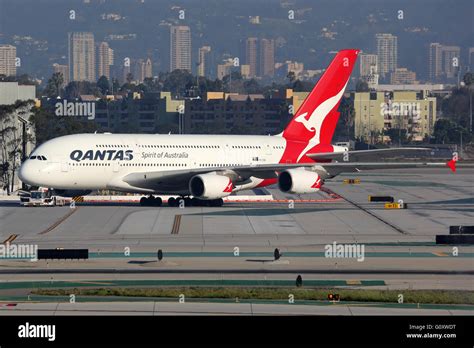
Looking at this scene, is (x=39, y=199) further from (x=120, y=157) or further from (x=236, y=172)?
(x=236, y=172)

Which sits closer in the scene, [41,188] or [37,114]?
[41,188]

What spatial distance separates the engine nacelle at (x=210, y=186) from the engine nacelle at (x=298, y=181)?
3.76 meters

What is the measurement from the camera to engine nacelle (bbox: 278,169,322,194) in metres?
77.2

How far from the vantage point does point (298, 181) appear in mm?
77188

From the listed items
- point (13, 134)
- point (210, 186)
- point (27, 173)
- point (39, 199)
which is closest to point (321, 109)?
point (210, 186)

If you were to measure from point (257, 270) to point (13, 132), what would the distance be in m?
66.5

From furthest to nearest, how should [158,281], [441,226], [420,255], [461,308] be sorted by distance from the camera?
[441,226] < [420,255] < [158,281] < [461,308]

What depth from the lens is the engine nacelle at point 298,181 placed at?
253ft

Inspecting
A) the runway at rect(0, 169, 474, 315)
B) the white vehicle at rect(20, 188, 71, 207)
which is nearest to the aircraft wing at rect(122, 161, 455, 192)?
the runway at rect(0, 169, 474, 315)

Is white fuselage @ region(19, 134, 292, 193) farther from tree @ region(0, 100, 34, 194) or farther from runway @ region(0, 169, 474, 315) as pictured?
tree @ region(0, 100, 34, 194)

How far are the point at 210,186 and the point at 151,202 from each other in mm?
6208

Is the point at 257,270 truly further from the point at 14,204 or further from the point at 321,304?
the point at 14,204

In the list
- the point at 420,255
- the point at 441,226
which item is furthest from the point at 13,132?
the point at 420,255
